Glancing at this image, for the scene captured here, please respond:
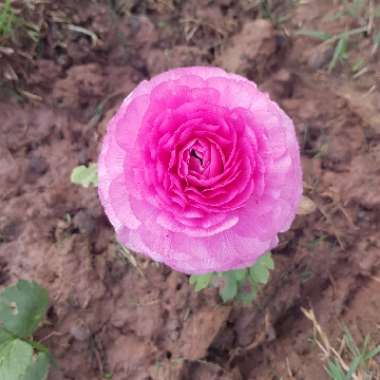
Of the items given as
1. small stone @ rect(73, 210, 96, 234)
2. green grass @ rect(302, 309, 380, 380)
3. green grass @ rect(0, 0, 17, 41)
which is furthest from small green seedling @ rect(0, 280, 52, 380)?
green grass @ rect(0, 0, 17, 41)

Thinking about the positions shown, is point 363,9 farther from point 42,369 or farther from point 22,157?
point 42,369

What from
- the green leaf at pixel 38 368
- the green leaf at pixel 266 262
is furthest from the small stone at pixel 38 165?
the green leaf at pixel 266 262

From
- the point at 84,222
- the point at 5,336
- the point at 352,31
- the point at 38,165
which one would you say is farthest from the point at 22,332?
the point at 352,31

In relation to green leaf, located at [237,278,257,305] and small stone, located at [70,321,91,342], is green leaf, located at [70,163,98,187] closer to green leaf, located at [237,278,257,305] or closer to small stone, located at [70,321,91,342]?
small stone, located at [70,321,91,342]

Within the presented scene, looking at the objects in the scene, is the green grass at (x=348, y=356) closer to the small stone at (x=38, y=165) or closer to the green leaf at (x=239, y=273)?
the green leaf at (x=239, y=273)

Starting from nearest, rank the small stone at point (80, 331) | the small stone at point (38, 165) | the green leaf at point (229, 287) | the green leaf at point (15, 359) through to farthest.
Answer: the green leaf at point (15, 359) → the green leaf at point (229, 287) → the small stone at point (80, 331) → the small stone at point (38, 165)

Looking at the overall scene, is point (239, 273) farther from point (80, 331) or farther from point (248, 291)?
point (80, 331)
